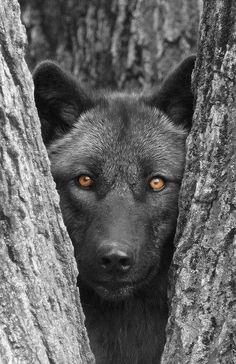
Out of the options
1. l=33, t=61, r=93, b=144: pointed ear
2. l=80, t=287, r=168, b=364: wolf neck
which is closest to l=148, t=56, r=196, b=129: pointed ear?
l=33, t=61, r=93, b=144: pointed ear

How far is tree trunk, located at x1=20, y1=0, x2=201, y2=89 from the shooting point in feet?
22.1

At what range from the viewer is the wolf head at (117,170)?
14.3ft

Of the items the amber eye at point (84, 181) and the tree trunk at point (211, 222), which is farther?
the amber eye at point (84, 181)

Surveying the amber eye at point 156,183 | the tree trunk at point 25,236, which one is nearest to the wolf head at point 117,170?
the amber eye at point 156,183

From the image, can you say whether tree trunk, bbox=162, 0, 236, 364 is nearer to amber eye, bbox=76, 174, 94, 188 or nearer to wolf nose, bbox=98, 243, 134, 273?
wolf nose, bbox=98, 243, 134, 273

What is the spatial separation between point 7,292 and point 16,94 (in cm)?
84

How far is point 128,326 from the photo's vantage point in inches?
185

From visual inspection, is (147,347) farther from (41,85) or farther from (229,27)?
(229,27)

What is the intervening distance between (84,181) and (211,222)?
1459 millimetres

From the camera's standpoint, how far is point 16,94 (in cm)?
314

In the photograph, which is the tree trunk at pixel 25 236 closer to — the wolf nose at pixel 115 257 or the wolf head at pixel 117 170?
the wolf nose at pixel 115 257

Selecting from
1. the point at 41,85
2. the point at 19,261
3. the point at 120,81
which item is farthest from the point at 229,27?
the point at 120,81

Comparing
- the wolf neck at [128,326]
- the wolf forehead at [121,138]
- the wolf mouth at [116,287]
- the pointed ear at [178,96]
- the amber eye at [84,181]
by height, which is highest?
the pointed ear at [178,96]

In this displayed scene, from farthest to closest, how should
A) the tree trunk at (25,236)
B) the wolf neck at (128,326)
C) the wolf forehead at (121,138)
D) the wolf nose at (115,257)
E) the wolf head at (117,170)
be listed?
1. the wolf forehead at (121,138)
2. the wolf neck at (128,326)
3. the wolf head at (117,170)
4. the wolf nose at (115,257)
5. the tree trunk at (25,236)
